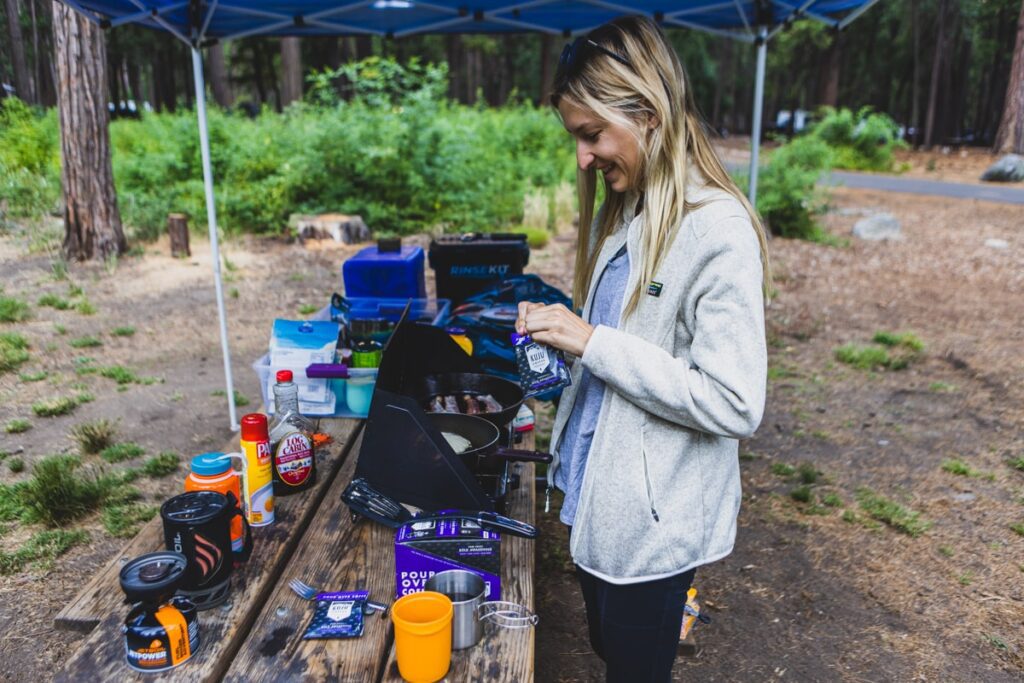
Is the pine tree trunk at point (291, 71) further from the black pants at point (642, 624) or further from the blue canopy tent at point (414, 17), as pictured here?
the black pants at point (642, 624)

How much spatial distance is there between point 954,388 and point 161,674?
229 inches

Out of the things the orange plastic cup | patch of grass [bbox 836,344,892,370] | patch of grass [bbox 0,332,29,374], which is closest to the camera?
the orange plastic cup

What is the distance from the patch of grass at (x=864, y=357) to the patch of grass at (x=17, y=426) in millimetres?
6047

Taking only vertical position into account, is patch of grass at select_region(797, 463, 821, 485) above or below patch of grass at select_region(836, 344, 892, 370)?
below

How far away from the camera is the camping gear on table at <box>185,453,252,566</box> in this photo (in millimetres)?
1765

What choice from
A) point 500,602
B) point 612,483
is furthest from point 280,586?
point 612,483

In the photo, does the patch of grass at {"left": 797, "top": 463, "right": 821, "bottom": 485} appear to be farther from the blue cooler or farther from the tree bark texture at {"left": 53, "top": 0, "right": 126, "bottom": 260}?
the tree bark texture at {"left": 53, "top": 0, "right": 126, "bottom": 260}

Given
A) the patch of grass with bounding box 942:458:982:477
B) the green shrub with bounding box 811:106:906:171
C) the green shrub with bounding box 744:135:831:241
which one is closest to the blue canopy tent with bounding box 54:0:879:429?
the patch of grass with bounding box 942:458:982:477

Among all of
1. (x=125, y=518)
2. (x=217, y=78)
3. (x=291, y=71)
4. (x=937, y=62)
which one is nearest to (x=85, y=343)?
(x=125, y=518)

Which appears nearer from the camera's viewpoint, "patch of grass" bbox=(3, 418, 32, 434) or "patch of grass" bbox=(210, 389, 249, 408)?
"patch of grass" bbox=(3, 418, 32, 434)

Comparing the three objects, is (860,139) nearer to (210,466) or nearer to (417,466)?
(417,466)

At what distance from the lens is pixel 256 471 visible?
1.94 meters

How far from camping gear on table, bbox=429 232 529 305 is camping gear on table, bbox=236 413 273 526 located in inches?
81.5

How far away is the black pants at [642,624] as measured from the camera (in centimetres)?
159
